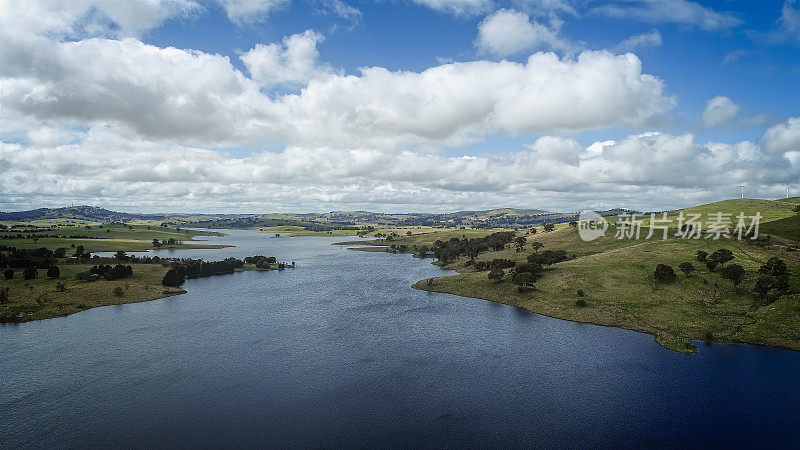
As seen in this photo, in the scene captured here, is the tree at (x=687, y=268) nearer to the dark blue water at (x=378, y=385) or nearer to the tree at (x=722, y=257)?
the tree at (x=722, y=257)

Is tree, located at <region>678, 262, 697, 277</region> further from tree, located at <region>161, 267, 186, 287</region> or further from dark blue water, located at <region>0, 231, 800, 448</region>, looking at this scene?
tree, located at <region>161, 267, 186, 287</region>

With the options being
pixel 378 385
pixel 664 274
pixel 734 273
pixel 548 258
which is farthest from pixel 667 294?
pixel 378 385

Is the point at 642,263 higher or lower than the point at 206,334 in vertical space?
higher

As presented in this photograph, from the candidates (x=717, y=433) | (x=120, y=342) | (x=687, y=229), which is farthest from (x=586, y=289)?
(x=120, y=342)

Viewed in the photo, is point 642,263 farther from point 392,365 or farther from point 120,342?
point 120,342

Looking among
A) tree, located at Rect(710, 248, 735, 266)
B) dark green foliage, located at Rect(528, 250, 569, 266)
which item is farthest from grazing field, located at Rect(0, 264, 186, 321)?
tree, located at Rect(710, 248, 735, 266)

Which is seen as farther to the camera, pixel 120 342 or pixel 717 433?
pixel 120 342

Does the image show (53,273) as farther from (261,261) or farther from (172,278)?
(261,261)

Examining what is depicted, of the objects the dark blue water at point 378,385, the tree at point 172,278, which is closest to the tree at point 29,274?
the tree at point 172,278
